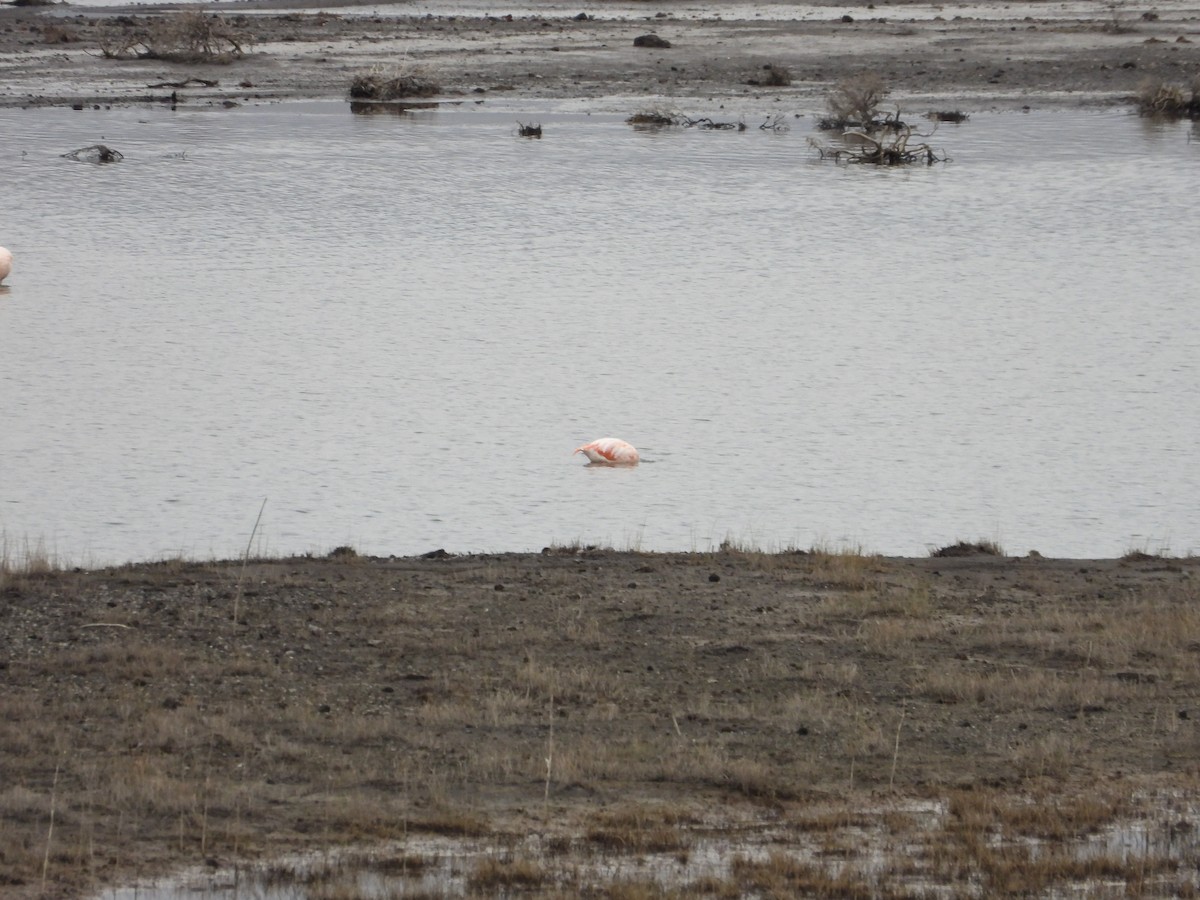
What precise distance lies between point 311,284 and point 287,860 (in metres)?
16.4

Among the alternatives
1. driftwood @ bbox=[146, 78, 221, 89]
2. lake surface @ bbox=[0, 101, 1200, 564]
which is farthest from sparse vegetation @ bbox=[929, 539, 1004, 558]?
driftwood @ bbox=[146, 78, 221, 89]

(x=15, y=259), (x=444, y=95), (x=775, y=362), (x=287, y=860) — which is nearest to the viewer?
(x=287, y=860)

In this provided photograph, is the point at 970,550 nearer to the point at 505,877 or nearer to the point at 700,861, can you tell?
the point at 700,861

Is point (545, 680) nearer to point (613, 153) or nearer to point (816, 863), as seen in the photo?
point (816, 863)

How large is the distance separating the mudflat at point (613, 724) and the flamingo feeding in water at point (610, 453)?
10.5 ft

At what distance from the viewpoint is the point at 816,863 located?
21.5 ft

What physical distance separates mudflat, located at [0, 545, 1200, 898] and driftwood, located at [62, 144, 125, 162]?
73.9 feet

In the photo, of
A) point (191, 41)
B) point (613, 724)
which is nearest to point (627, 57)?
point (191, 41)

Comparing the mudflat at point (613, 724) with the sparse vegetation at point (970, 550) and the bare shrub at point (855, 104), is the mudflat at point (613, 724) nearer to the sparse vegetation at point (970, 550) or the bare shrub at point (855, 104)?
the sparse vegetation at point (970, 550)

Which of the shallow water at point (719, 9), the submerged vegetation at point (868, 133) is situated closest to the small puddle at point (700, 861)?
the submerged vegetation at point (868, 133)

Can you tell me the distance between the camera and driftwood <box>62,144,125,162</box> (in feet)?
103

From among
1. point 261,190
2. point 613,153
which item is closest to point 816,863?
point 261,190

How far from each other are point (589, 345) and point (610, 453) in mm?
4808

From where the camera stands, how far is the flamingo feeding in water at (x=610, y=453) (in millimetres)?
14078
